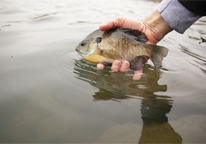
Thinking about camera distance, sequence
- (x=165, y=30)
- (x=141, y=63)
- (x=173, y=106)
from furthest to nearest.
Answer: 1. (x=165, y=30)
2. (x=141, y=63)
3. (x=173, y=106)

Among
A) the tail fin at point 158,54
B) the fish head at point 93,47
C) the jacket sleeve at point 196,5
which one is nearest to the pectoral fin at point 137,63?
the tail fin at point 158,54

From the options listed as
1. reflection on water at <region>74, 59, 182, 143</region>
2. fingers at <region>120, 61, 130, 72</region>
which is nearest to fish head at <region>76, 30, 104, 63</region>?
reflection on water at <region>74, 59, 182, 143</region>

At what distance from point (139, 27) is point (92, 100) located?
7.26ft

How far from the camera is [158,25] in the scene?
128 inches

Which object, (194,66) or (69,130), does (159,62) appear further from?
(69,130)

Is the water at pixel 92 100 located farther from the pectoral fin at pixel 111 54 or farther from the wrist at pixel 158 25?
the wrist at pixel 158 25

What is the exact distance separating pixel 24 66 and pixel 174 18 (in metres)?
3.13

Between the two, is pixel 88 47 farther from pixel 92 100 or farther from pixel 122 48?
pixel 92 100

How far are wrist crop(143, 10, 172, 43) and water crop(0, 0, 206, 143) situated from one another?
0.76 m

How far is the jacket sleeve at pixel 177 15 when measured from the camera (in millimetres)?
2734

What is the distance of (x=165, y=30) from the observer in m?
3.23

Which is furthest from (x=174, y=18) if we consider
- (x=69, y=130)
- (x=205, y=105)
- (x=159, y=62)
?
(x=69, y=130)

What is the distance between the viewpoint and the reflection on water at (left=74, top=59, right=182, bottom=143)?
1.67 meters

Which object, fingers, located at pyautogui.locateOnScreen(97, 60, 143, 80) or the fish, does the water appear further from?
the fish
